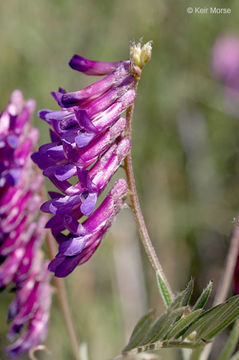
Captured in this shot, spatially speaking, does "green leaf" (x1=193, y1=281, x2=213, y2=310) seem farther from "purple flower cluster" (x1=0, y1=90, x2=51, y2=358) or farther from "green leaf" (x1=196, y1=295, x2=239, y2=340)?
"purple flower cluster" (x1=0, y1=90, x2=51, y2=358)

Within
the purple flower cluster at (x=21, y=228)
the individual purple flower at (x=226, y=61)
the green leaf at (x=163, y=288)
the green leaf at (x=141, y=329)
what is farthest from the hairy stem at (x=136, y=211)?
the individual purple flower at (x=226, y=61)

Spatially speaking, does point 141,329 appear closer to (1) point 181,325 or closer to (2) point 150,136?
(1) point 181,325

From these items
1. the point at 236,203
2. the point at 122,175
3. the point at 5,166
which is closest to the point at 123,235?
the point at 122,175

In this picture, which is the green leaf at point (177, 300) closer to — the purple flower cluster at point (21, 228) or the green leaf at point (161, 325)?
the green leaf at point (161, 325)

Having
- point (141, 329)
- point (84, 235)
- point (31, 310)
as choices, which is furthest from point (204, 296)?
point (31, 310)

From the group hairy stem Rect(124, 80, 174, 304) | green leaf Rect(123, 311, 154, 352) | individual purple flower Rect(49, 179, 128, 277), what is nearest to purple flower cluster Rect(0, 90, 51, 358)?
individual purple flower Rect(49, 179, 128, 277)

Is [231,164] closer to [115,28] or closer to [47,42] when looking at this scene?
[115,28]
